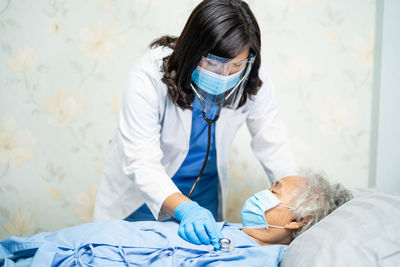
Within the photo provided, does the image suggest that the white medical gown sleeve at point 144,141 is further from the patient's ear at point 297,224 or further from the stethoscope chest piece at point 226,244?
the patient's ear at point 297,224

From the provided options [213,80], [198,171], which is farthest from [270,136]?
[213,80]

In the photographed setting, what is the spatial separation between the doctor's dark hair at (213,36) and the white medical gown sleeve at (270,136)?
0.95 ft

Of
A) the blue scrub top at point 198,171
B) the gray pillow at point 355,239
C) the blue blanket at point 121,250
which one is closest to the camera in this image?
the gray pillow at point 355,239

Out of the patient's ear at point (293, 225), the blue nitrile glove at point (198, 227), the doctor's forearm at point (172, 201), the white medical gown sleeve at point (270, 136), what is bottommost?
the patient's ear at point (293, 225)

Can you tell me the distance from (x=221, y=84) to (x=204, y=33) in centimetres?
19

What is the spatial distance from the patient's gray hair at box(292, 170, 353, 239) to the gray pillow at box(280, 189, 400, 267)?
0.38 feet

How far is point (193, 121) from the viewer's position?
1.43 metres

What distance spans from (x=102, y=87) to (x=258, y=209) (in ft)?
3.72

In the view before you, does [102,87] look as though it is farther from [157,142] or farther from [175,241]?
[175,241]

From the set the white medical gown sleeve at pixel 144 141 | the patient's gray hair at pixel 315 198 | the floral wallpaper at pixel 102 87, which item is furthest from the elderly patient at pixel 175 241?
the floral wallpaper at pixel 102 87

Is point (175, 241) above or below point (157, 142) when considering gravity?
below

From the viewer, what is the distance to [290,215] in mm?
1269

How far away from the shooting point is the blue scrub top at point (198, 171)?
1.44 metres

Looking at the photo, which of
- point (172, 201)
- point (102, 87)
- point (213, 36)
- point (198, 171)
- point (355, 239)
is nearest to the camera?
point (355, 239)
